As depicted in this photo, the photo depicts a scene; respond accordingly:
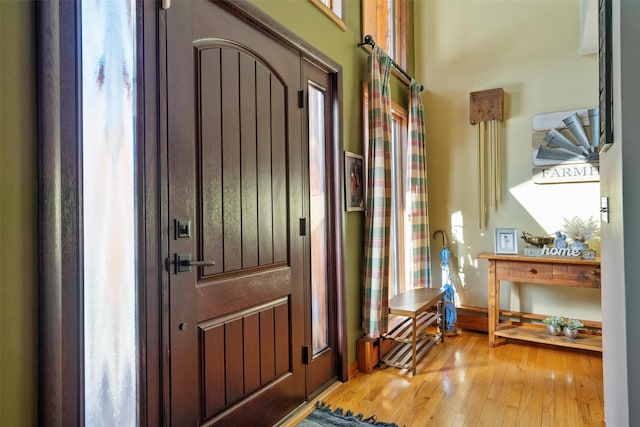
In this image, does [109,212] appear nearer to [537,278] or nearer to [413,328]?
[413,328]

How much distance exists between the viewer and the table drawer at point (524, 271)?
10.4 ft

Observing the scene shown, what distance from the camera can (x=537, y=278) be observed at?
3195mm

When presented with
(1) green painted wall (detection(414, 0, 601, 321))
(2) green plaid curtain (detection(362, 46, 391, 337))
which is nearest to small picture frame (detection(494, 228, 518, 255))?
(1) green painted wall (detection(414, 0, 601, 321))

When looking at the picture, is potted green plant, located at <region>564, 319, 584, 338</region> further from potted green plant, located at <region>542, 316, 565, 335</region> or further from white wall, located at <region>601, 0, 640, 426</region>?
white wall, located at <region>601, 0, 640, 426</region>

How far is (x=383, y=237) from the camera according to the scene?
2789 mm

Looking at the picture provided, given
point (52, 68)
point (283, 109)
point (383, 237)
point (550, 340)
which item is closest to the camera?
point (52, 68)

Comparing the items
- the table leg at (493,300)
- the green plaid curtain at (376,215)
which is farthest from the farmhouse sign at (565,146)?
the green plaid curtain at (376,215)

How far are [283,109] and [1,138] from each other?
1.37 metres

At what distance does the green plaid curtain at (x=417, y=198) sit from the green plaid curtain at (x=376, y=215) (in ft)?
2.67

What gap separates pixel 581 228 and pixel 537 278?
2.11 feet

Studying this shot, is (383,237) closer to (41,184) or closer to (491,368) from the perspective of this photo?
(491,368)

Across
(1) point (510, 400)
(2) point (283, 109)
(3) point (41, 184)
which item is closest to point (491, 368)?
(1) point (510, 400)

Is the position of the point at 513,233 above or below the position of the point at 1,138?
below

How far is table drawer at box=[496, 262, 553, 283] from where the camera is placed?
3.17 metres
